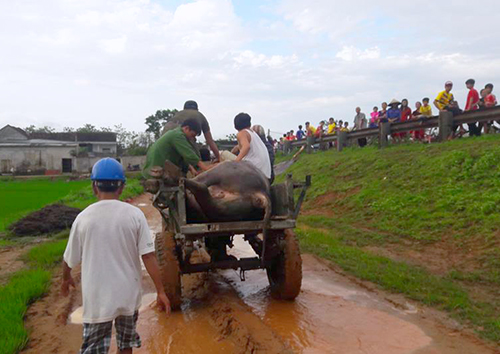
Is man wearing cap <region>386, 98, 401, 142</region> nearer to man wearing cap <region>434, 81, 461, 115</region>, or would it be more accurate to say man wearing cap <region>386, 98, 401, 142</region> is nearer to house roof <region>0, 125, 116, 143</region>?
man wearing cap <region>434, 81, 461, 115</region>

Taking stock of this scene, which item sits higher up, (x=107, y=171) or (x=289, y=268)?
(x=107, y=171)

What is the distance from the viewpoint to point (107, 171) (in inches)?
130

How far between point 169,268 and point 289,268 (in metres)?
1.44

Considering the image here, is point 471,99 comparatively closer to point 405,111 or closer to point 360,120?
point 405,111

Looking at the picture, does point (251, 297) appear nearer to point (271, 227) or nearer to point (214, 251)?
point (214, 251)

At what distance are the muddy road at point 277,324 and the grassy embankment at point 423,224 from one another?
544mm

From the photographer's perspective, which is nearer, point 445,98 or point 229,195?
point 229,195

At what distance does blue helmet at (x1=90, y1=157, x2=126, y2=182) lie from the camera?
3.28 meters

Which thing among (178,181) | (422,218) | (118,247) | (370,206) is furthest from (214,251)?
(370,206)

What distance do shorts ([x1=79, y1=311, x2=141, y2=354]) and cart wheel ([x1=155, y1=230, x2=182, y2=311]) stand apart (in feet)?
5.58

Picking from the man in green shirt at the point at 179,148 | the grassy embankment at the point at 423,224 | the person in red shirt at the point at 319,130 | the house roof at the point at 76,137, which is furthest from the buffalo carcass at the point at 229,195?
the house roof at the point at 76,137

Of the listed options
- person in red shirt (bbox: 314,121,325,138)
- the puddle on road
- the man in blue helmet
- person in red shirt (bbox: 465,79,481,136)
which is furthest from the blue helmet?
person in red shirt (bbox: 314,121,325,138)

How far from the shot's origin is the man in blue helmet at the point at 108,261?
313 cm

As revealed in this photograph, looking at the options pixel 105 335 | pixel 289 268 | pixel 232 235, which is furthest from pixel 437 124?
pixel 105 335
